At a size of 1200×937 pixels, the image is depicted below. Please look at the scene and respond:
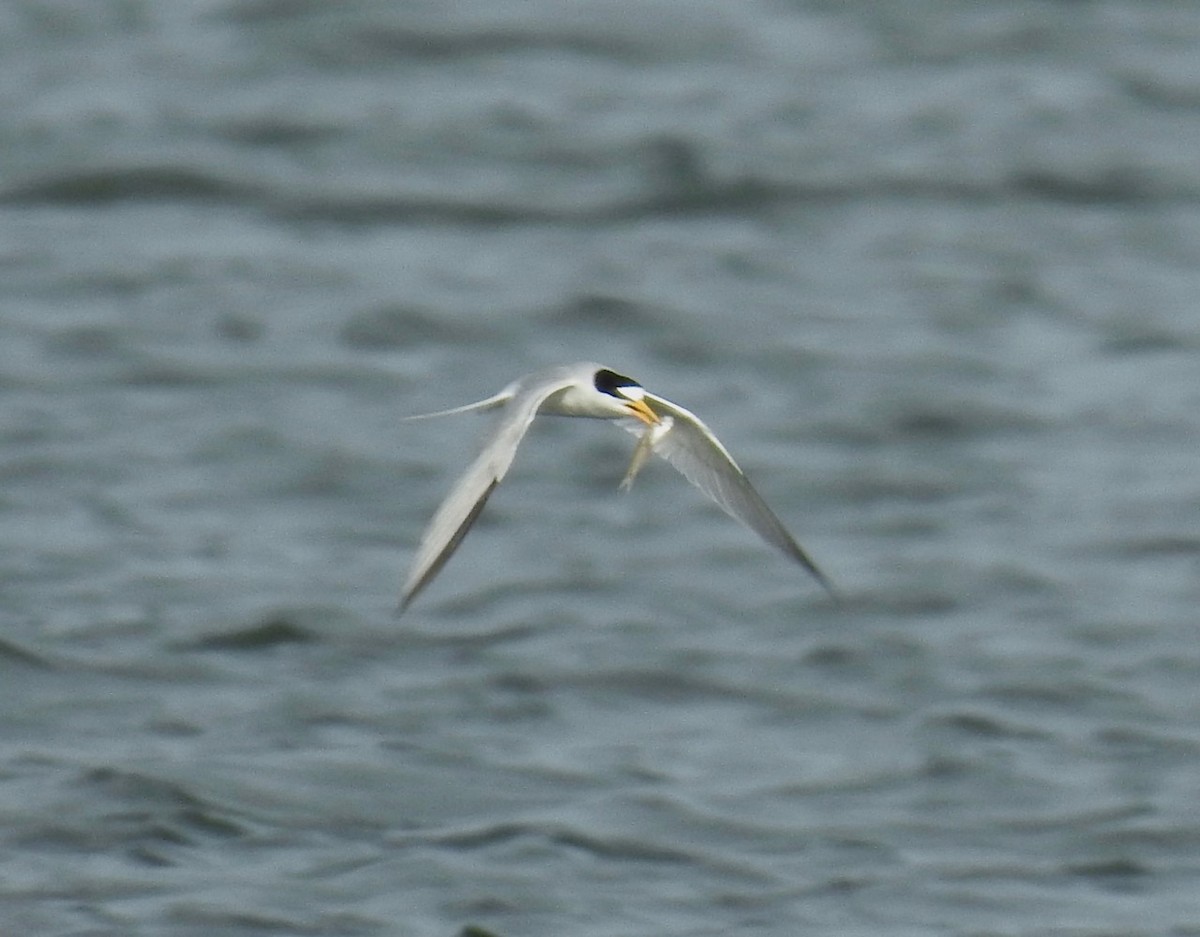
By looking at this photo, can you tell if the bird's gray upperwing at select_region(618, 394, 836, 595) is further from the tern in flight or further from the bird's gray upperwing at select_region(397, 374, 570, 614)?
the bird's gray upperwing at select_region(397, 374, 570, 614)

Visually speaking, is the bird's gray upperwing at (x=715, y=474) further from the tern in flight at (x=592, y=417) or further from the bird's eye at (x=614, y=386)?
the bird's eye at (x=614, y=386)

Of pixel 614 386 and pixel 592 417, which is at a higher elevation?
pixel 614 386

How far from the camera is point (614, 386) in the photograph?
7.50 metres

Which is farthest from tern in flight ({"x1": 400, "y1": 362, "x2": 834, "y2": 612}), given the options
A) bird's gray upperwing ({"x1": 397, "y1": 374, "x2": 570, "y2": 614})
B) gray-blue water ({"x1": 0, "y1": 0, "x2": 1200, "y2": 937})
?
gray-blue water ({"x1": 0, "y1": 0, "x2": 1200, "y2": 937})

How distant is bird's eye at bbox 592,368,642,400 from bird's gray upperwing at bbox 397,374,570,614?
61 cm

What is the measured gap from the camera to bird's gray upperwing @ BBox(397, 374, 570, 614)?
20.2 ft

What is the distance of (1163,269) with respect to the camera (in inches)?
675

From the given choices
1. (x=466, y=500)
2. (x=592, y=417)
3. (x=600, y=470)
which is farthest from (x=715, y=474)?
(x=600, y=470)

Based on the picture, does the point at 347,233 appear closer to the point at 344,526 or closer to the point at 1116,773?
the point at 344,526

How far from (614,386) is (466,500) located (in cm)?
127

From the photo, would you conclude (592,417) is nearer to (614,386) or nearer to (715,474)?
(614,386)

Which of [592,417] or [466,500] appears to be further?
[592,417]

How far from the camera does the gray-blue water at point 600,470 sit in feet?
30.8

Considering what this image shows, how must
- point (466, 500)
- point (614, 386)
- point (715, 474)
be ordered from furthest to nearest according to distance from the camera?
1. point (715, 474)
2. point (614, 386)
3. point (466, 500)
